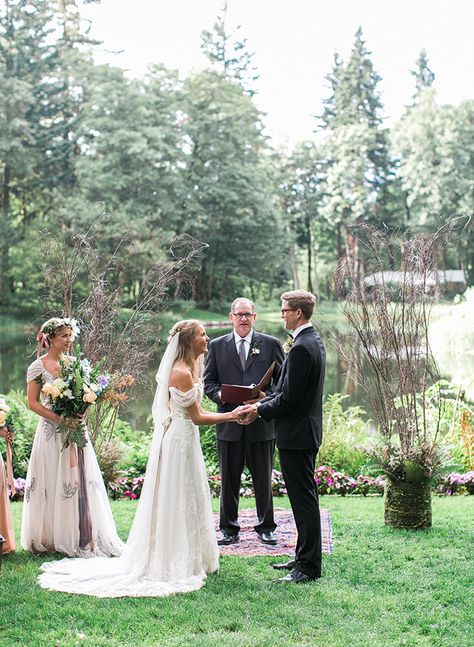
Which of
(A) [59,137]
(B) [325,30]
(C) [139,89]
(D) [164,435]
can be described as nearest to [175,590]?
(D) [164,435]

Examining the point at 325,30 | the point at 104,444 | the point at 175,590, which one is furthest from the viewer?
the point at 325,30

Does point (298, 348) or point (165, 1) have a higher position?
point (165, 1)

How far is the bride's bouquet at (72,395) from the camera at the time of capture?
5934 mm

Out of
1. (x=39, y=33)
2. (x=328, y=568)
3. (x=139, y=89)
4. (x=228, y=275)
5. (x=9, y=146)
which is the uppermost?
(x=39, y=33)

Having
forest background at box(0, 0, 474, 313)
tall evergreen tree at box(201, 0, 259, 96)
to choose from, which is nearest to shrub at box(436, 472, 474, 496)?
forest background at box(0, 0, 474, 313)

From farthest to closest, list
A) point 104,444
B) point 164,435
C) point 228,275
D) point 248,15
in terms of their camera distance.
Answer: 1. point 248,15
2. point 228,275
3. point 104,444
4. point 164,435

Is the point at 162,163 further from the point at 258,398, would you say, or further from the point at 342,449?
the point at 258,398

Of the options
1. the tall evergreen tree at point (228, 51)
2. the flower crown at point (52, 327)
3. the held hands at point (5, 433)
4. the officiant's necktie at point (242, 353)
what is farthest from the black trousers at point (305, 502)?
the tall evergreen tree at point (228, 51)

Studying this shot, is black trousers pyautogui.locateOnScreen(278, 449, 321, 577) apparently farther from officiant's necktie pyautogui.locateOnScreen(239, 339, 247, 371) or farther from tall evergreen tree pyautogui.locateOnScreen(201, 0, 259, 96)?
tall evergreen tree pyautogui.locateOnScreen(201, 0, 259, 96)

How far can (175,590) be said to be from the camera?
5035 millimetres

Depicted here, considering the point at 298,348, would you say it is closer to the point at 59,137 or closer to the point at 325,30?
the point at 59,137

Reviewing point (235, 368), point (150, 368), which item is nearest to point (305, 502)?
point (235, 368)

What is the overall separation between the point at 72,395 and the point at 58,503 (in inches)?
35.3

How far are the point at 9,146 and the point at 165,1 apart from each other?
21786mm
